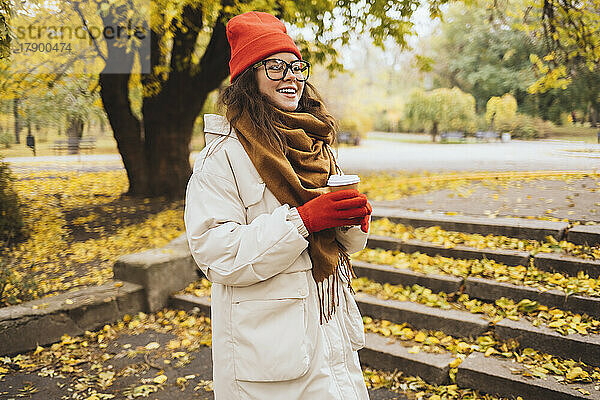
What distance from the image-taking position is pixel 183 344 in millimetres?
4156

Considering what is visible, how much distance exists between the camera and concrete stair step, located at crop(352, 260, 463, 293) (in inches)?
165

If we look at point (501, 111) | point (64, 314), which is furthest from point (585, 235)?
point (64, 314)

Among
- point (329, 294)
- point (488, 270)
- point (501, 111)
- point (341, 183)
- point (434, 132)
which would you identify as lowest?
point (488, 270)

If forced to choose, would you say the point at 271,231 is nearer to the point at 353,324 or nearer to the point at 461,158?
the point at 353,324

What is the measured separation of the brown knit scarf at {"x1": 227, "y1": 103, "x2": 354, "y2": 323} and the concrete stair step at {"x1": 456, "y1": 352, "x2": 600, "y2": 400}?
184cm

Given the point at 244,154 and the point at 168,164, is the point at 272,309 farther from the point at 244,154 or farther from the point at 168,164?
the point at 168,164

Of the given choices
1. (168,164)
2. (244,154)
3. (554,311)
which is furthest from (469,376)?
(168,164)

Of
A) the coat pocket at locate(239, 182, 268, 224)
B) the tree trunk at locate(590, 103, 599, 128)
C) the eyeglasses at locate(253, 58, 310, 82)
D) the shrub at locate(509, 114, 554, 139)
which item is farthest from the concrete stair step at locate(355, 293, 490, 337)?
the shrub at locate(509, 114, 554, 139)

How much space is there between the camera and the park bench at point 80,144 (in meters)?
7.14

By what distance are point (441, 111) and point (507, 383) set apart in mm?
5673

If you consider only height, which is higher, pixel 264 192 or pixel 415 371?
pixel 264 192

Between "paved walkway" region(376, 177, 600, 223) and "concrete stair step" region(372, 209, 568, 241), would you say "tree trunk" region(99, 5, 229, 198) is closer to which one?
"paved walkway" region(376, 177, 600, 223)

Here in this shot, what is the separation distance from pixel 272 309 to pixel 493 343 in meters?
2.55

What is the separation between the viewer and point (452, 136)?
8.12m
